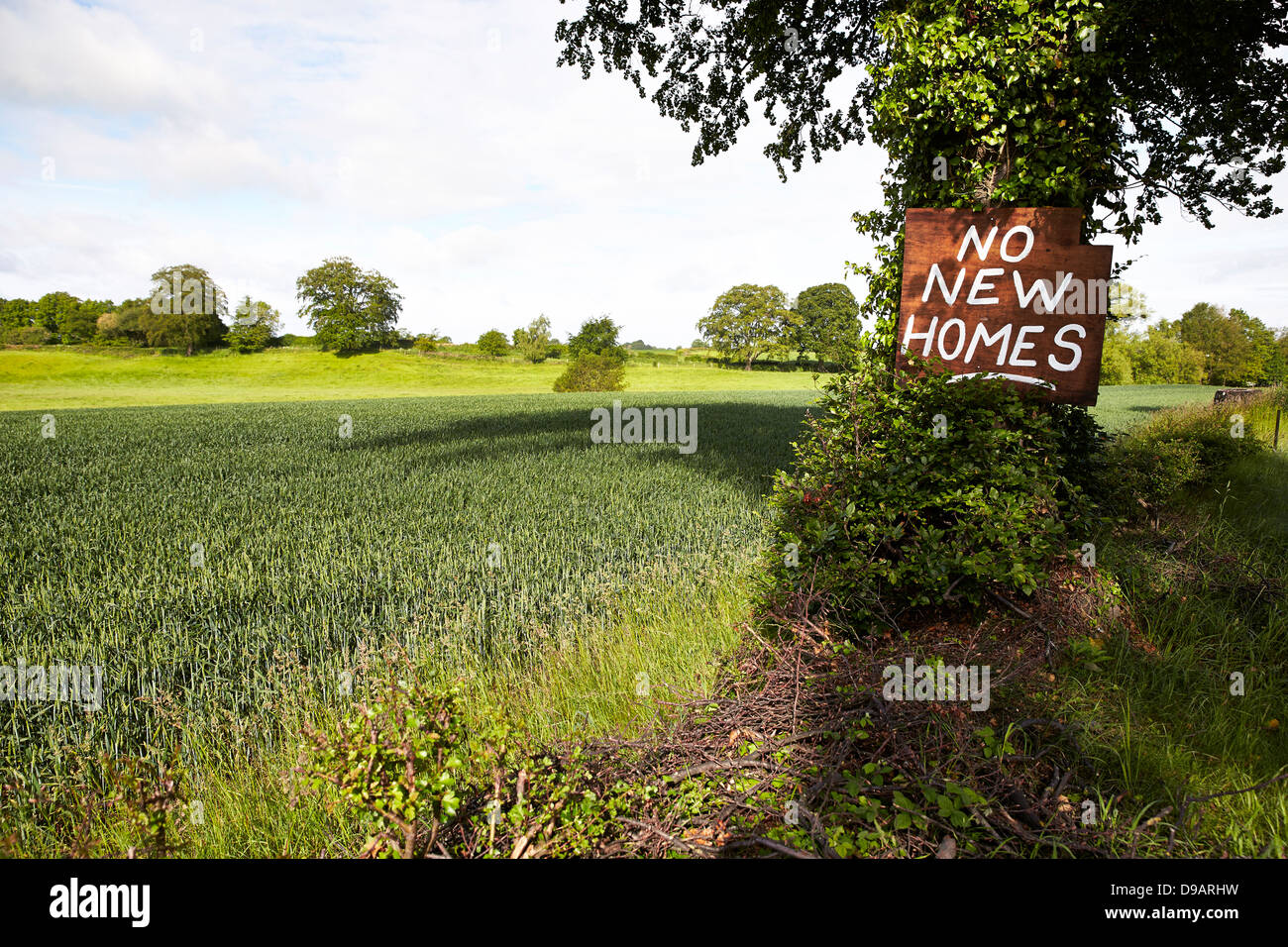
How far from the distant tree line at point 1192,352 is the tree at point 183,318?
9961cm

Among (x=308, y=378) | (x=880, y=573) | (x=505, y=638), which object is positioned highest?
(x=308, y=378)

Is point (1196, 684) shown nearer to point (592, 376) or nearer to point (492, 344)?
point (592, 376)

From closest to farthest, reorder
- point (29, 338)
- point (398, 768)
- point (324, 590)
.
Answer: point (398, 768), point (324, 590), point (29, 338)

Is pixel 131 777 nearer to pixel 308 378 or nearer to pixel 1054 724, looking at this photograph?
pixel 1054 724

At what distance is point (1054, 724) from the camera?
111 inches

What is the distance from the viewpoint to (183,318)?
2638 inches

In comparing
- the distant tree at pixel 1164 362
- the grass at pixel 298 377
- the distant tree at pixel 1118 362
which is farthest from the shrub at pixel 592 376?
the distant tree at pixel 1164 362

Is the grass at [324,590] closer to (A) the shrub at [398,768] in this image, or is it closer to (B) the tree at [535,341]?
(A) the shrub at [398,768]

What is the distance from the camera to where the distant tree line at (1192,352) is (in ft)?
203

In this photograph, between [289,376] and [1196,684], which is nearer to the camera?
[1196,684]

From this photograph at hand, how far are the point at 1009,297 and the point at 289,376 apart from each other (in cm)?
7071

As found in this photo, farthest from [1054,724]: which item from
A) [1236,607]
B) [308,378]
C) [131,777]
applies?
[308,378]

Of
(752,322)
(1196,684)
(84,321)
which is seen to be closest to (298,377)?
(84,321)

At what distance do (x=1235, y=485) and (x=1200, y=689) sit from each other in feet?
19.4
